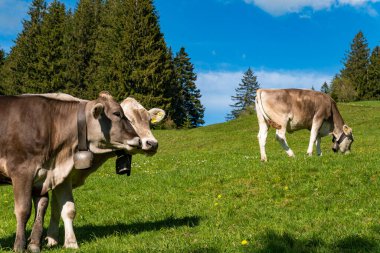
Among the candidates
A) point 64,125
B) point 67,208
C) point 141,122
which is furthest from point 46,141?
point 141,122

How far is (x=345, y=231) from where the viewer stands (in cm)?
781

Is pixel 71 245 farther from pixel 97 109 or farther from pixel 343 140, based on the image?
pixel 343 140

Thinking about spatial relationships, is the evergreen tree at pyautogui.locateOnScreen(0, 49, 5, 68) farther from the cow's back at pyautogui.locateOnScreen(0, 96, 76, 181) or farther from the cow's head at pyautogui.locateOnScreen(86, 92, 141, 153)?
the cow's head at pyautogui.locateOnScreen(86, 92, 141, 153)

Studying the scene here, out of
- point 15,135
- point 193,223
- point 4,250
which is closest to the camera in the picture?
point 15,135

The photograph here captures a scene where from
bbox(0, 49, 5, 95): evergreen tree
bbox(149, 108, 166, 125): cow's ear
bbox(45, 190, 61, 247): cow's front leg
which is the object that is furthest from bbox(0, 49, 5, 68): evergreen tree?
bbox(149, 108, 166, 125): cow's ear

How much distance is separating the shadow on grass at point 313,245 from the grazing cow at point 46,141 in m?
2.50

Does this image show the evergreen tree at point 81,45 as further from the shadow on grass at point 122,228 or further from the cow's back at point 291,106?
the shadow on grass at point 122,228

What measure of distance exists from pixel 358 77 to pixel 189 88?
124 feet

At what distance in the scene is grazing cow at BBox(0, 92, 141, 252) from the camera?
6.93 meters

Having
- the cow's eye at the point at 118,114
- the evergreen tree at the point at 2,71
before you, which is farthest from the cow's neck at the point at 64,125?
the evergreen tree at the point at 2,71

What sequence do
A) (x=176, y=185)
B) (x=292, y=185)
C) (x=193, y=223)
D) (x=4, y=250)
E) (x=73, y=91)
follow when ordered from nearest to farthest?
1. (x=4, y=250)
2. (x=193, y=223)
3. (x=292, y=185)
4. (x=176, y=185)
5. (x=73, y=91)

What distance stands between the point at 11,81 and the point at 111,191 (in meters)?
66.7

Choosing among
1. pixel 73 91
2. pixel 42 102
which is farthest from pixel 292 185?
pixel 73 91

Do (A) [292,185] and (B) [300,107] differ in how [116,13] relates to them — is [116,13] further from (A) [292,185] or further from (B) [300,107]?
(A) [292,185]
